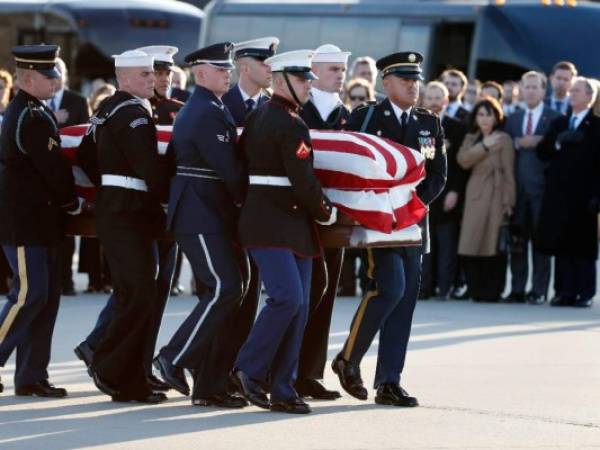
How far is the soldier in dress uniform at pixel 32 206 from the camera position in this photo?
31.3ft

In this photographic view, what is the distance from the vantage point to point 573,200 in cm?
1568

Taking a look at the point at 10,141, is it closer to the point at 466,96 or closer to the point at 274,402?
the point at 274,402

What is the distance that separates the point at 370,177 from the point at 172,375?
1528 mm

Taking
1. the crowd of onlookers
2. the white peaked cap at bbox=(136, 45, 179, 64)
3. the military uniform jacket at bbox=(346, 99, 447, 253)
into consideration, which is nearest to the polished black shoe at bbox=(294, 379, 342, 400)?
the military uniform jacket at bbox=(346, 99, 447, 253)

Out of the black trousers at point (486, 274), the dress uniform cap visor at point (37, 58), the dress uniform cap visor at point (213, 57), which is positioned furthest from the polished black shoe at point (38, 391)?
the black trousers at point (486, 274)

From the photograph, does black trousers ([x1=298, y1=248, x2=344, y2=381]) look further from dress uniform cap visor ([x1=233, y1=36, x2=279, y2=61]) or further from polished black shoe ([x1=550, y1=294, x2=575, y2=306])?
polished black shoe ([x1=550, y1=294, x2=575, y2=306])

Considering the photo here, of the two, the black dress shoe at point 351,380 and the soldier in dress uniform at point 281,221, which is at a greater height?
the soldier in dress uniform at point 281,221

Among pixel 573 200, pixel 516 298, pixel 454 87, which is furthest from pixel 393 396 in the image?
pixel 454 87

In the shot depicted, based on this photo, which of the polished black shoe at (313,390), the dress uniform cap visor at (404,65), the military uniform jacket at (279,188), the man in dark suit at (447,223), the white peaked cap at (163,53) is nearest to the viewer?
the military uniform jacket at (279,188)

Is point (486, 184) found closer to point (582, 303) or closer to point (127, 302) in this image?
point (582, 303)

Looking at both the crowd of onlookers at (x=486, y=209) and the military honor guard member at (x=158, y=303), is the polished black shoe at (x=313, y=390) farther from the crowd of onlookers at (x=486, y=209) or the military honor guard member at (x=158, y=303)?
the crowd of onlookers at (x=486, y=209)

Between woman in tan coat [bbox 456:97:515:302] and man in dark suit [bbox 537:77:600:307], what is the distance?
0.35 meters

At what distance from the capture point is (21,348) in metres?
9.81

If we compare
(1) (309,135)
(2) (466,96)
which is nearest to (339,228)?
(1) (309,135)
